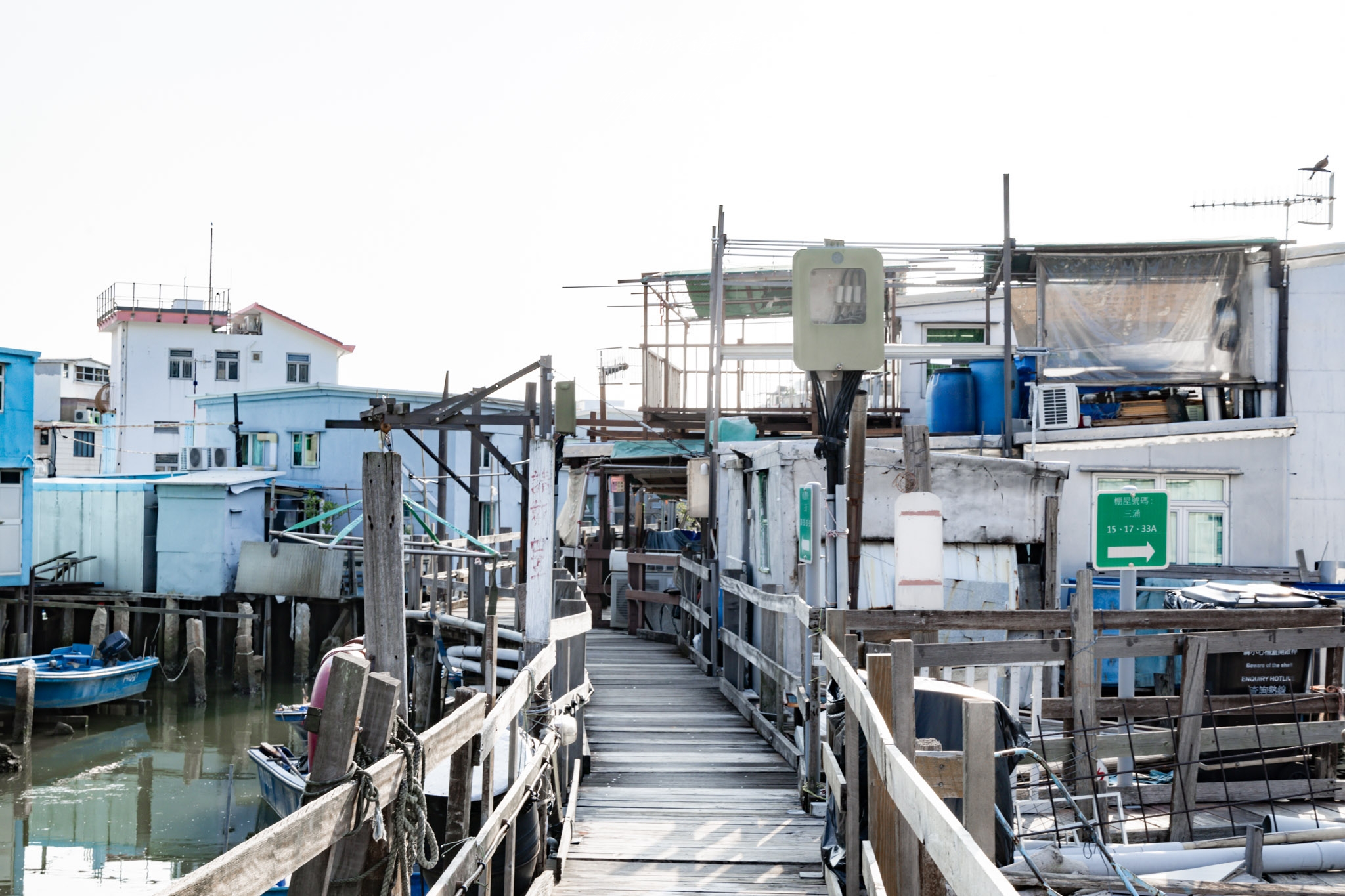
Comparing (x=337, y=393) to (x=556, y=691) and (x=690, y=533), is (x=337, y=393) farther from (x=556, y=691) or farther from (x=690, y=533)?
(x=556, y=691)

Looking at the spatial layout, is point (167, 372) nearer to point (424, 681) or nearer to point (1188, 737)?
point (424, 681)

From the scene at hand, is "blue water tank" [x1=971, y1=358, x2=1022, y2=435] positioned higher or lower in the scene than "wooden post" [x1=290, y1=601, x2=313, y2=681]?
higher

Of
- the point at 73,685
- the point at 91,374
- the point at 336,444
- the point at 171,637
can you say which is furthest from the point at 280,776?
the point at 91,374

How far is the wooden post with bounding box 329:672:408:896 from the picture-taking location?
4.06 meters

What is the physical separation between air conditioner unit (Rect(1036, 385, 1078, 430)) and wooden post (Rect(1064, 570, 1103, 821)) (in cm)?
869

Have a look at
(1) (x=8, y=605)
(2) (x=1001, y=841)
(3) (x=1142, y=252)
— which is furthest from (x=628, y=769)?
(1) (x=8, y=605)

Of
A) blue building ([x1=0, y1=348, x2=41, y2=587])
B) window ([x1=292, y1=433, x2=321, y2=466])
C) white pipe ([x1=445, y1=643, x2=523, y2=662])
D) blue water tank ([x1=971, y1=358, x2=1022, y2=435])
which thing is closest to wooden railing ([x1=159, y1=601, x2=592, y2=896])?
white pipe ([x1=445, y1=643, x2=523, y2=662])

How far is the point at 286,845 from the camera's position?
10.5ft

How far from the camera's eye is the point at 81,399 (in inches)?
2231

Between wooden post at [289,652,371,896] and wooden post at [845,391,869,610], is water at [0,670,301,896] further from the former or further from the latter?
wooden post at [289,652,371,896]

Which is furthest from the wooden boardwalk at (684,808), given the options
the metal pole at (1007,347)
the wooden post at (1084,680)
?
the metal pole at (1007,347)

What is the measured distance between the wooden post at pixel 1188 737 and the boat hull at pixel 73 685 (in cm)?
1997

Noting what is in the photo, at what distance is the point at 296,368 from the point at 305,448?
16331mm

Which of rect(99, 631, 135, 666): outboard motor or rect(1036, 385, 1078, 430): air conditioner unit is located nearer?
rect(1036, 385, 1078, 430): air conditioner unit
